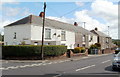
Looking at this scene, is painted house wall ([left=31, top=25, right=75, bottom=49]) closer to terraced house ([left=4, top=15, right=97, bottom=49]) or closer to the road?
terraced house ([left=4, top=15, right=97, bottom=49])

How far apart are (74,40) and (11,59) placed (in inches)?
887

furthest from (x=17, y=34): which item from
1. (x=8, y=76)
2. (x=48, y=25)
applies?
(x=8, y=76)

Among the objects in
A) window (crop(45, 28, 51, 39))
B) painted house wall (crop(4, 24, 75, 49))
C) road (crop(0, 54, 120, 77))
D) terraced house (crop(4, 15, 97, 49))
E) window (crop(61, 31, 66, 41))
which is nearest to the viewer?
road (crop(0, 54, 120, 77))

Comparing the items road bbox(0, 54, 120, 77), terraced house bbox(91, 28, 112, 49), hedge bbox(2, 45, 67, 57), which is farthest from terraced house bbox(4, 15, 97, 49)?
terraced house bbox(91, 28, 112, 49)

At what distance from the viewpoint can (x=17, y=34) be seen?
2952 cm

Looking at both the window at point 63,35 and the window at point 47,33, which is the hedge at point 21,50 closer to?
the window at point 47,33

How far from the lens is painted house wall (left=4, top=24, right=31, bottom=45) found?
28.1 m

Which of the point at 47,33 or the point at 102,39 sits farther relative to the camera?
the point at 102,39

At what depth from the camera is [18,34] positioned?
29.3 meters

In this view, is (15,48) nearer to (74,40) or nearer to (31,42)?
(31,42)

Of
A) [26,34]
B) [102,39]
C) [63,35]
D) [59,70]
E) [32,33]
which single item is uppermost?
[102,39]

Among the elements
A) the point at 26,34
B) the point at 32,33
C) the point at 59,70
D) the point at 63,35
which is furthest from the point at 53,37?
the point at 59,70

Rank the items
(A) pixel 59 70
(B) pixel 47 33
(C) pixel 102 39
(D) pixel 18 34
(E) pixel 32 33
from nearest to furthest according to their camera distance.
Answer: (A) pixel 59 70 < (E) pixel 32 33 < (D) pixel 18 34 < (B) pixel 47 33 < (C) pixel 102 39

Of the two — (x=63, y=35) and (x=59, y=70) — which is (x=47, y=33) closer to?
(x=63, y=35)
